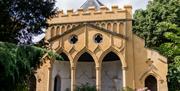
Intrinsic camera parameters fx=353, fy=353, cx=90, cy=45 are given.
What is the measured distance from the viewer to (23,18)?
12.8 metres

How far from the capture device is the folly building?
70.8 ft

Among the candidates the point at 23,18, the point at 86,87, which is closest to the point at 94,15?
the point at 86,87

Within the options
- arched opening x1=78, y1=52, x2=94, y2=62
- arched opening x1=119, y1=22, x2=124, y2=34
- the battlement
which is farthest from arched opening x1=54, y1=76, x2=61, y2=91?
arched opening x1=119, y1=22, x2=124, y2=34

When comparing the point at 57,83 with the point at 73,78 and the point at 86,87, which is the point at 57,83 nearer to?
the point at 73,78

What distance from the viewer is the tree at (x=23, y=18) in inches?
461

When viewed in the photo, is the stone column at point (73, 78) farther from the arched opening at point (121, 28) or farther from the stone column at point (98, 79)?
the arched opening at point (121, 28)

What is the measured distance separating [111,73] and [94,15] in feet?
13.5

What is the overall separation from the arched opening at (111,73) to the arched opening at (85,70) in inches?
29.1

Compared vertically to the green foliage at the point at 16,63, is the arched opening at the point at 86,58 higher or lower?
higher

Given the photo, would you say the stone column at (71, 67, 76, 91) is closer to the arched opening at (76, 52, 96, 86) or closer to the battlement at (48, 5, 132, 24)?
the arched opening at (76, 52, 96, 86)

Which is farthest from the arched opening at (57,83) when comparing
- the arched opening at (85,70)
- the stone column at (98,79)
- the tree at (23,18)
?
the tree at (23,18)

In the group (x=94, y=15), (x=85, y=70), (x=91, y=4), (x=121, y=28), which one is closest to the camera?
(x=121, y=28)

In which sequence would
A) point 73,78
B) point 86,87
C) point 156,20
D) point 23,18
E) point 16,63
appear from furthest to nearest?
point 156,20, point 86,87, point 73,78, point 23,18, point 16,63

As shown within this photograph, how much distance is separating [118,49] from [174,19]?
616 centimetres
